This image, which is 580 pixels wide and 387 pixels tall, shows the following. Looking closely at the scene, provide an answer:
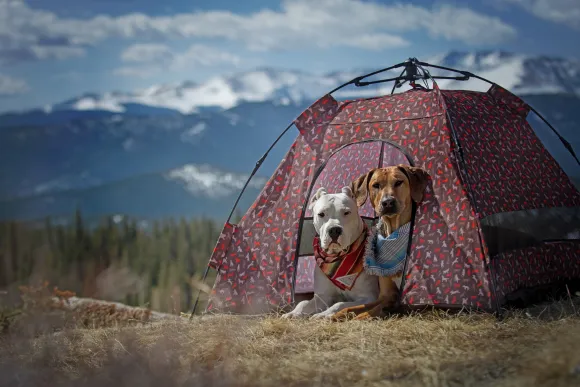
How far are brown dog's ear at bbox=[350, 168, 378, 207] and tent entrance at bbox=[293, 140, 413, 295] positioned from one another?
442mm

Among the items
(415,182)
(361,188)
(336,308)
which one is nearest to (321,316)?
(336,308)

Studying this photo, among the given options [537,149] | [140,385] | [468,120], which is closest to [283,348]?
[140,385]

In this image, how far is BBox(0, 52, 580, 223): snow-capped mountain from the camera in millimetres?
25562

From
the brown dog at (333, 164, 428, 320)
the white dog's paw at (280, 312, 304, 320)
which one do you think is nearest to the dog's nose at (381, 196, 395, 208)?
the brown dog at (333, 164, 428, 320)

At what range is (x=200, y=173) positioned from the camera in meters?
28.8

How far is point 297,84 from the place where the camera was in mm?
35219

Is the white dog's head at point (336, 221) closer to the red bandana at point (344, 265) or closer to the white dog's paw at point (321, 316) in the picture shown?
the red bandana at point (344, 265)

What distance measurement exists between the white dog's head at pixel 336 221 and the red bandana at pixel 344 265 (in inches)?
1.9

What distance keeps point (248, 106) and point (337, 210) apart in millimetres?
28656

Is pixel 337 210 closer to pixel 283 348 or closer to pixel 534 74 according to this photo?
pixel 283 348

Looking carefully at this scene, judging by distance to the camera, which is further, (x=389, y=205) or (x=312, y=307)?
(x=312, y=307)

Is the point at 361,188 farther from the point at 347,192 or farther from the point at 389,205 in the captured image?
the point at 389,205

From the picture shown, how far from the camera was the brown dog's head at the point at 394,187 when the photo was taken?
16.1 ft

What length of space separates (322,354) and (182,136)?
1175 inches
